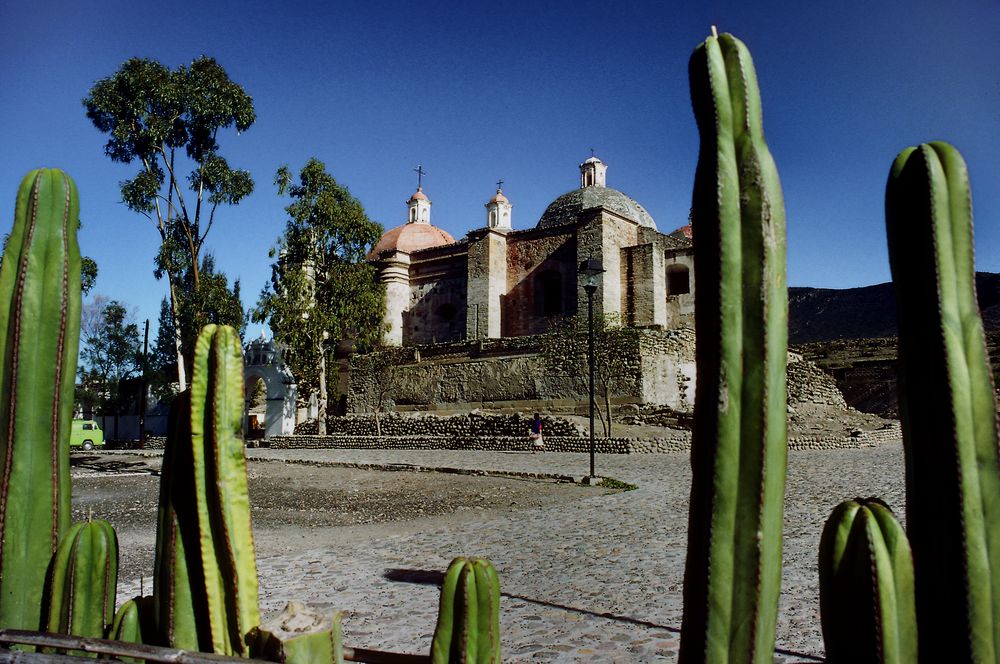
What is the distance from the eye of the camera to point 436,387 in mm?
27125

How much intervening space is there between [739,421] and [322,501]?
31.4 ft

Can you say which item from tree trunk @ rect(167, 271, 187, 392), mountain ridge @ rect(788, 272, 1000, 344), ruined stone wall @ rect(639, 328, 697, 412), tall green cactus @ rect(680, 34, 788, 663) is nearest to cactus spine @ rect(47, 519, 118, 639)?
tall green cactus @ rect(680, 34, 788, 663)

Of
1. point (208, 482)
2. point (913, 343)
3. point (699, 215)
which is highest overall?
point (699, 215)

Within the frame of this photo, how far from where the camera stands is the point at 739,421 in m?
1.75

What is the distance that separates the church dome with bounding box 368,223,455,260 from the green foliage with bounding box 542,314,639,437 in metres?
12.0

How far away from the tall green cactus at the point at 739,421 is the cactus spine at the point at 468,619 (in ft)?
1.71

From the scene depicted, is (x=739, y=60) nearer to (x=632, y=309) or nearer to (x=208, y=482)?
(x=208, y=482)

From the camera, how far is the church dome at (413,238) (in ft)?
114

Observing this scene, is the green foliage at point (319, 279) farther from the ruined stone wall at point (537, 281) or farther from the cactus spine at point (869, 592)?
the cactus spine at point (869, 592)

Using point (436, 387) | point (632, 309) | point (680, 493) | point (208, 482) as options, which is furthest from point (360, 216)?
point (208, 482)

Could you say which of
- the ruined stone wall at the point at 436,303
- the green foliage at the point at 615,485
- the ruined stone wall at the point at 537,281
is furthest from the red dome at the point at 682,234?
the green foliage at the point at 615,485

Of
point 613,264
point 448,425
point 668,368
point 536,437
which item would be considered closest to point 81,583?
point 536,437

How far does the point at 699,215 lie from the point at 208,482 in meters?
1.63

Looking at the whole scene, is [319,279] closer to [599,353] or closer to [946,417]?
[599,353]
